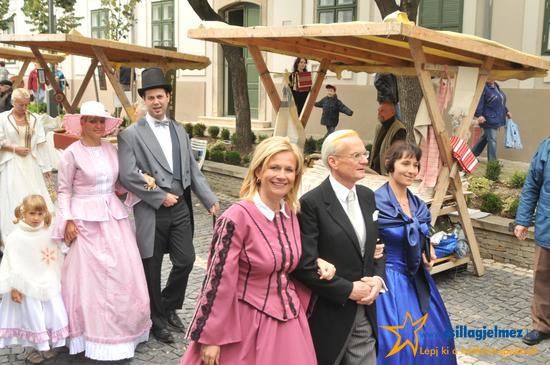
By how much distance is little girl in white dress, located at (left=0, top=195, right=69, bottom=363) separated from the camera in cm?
414

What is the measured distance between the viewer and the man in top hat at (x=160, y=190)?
4547 millimetres

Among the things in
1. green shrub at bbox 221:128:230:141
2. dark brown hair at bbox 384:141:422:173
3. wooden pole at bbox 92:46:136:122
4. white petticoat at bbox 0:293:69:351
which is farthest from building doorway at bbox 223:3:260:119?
dark brown hair at bbox 384:141:422:173

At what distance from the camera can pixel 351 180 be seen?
3191mm

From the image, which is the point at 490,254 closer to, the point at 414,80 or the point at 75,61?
the point at 414,80

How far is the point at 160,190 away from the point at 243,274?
187cm

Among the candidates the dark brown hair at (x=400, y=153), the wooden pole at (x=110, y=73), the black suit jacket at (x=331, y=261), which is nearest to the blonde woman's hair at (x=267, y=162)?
the black suit jacket at (x=331, y=261)

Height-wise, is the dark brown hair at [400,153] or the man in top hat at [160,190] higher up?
the dark brown hair at [400,153]

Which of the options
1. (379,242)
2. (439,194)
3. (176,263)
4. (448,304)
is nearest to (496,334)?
(448,304)

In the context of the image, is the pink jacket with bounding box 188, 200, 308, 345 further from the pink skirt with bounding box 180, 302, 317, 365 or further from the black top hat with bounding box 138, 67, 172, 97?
the black top hat with bounding box 138, 67, 172, 97

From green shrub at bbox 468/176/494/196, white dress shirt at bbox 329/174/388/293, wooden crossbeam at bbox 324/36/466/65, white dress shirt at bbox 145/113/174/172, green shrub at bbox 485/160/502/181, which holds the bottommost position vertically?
green shrub at bbox 468/176/494/196

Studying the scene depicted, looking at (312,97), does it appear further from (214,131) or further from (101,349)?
(214,131)

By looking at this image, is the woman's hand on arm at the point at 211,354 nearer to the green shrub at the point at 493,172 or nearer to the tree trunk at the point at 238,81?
the green shrub at the point at 493,172

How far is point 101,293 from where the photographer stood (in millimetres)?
4277

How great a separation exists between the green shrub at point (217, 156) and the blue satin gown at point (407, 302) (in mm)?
7826
